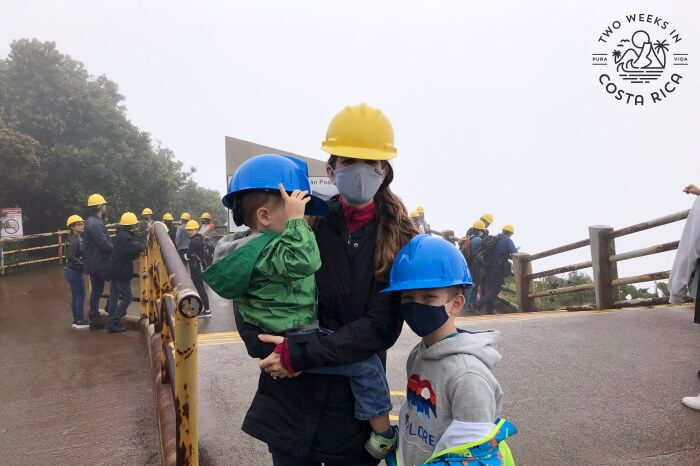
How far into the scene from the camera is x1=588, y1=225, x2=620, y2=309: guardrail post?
7.02 m

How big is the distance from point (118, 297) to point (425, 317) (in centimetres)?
644

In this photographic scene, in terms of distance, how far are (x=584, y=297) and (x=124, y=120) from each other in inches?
775

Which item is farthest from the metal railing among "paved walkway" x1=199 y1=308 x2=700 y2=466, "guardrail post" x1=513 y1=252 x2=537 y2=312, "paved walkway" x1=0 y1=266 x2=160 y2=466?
"paved walkway" x1=0 y1=266 x2=160 y2=466

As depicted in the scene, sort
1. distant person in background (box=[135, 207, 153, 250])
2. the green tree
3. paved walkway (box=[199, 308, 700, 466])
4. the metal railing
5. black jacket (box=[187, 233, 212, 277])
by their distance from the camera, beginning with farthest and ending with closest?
the green tree < distant person in background (box=[135, 207, 153, 250]) < black jacket (box=[187, 233, 212, 277]) < the metal railing < paved walkway (box=[199, 308, 700, 466])

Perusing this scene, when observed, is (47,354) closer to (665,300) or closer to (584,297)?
(665,300)

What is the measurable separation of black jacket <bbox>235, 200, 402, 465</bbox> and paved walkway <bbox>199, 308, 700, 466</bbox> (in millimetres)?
1318

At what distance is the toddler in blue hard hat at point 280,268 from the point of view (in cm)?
161

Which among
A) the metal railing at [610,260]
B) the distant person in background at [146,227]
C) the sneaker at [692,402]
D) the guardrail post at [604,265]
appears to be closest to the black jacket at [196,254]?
the distant person in background at [146,227]

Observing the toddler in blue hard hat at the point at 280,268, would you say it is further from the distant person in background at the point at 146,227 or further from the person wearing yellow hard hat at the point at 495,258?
the person wearing yellow hard hat at the point at 495,258

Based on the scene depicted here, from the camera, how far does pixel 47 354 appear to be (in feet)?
19.0

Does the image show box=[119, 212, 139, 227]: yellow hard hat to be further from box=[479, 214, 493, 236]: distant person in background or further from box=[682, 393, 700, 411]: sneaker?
box=[479, 214, 493, 236]: distant person in background

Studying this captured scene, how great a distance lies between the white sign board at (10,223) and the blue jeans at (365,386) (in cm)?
1487

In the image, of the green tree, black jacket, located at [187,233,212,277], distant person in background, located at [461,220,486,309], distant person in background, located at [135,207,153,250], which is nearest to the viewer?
black jacket, located at [187,233,212,277]

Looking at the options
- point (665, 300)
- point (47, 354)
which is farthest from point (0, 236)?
point (665, 300)
